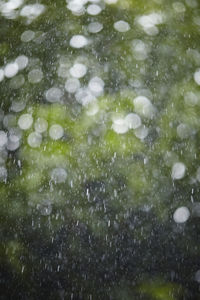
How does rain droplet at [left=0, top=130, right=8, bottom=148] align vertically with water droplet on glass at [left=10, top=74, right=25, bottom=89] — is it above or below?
below

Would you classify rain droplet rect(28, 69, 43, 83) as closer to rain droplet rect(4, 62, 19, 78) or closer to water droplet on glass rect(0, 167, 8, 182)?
rain droplet rect(4, 62, 19, 78)

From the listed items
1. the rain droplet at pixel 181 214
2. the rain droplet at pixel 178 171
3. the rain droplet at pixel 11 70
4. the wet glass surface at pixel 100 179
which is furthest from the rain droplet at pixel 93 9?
the rain droplet at pixel 181 214

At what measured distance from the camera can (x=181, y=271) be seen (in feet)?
3.42

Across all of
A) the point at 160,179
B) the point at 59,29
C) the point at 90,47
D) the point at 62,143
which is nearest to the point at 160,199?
the point at 160,179

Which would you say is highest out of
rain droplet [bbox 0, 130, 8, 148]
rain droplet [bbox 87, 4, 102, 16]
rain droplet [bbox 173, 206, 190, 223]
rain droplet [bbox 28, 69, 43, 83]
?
rain droplet [bbox 87, 4, 102, 16]

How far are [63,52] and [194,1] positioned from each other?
503 millimetres

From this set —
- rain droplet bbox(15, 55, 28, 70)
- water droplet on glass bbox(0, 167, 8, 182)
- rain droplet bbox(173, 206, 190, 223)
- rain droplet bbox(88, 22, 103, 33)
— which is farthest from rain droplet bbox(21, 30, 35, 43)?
rain droplet bbox(173, 206, 190, 223)

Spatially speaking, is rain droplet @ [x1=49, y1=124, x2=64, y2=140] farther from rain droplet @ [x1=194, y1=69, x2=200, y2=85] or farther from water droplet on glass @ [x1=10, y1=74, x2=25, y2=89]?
rain droplet @ [x1=194, y1=69, x2=200, y2=85]

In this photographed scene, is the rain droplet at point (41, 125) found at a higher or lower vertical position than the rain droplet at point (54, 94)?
lower

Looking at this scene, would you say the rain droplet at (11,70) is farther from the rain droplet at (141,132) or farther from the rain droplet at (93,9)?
the rain droplet at (141,132)

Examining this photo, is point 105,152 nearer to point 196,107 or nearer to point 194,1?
point 196,107

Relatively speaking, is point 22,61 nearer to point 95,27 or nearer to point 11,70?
point 11,70

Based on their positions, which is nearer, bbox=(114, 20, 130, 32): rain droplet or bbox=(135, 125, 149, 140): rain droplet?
bbox=(135, 125, 149, 140): rain droplet

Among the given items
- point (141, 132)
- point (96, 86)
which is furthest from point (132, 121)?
point (96, 86)
